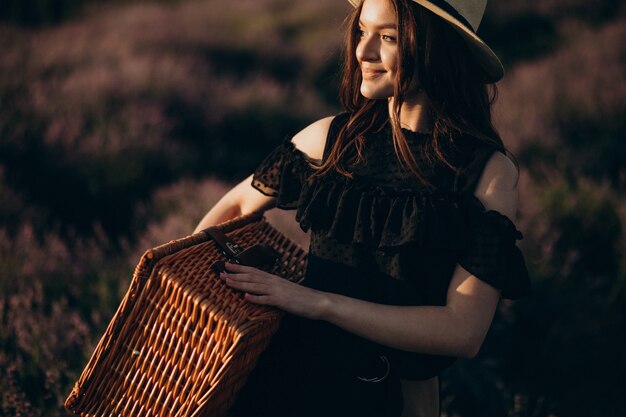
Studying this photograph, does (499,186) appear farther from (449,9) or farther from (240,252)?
(240,252)

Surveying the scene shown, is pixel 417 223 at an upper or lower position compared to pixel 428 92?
lower

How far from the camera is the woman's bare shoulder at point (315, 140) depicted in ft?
6.82

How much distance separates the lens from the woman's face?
A: 71.5 inches

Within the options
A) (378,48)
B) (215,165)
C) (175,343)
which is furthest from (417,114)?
(215,165)

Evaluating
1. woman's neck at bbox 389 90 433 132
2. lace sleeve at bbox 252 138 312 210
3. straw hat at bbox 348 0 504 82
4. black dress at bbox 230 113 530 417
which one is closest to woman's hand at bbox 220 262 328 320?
black dress at bbox 230 113 530 417

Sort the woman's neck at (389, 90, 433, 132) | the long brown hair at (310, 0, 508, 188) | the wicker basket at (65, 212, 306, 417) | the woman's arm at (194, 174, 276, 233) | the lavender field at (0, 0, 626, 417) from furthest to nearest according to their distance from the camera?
1. the lavender field at (0, 0, 626, 417)
2. the woman's arm at (194, 174, 276, 233)
3. the woman's neck at (389, 90, 433, 132)
4. the long brown hair at (310, 0, 508, 188)
5. the wicker basket at (65, 212, 306, 417)

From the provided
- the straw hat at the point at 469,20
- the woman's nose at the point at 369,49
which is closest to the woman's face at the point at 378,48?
the woman's nose at the point at 369,49

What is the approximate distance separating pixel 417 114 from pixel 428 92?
4.7 inches

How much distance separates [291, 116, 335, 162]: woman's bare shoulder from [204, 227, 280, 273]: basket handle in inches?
13.9

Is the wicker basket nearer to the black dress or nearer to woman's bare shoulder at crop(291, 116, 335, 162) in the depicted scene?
the black dress

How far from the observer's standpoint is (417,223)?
1758mm

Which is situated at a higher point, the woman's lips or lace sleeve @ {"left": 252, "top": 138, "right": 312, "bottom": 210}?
the woman's lips

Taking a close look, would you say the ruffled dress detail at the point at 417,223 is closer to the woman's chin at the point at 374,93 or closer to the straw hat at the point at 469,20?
the woman's chin at the point at 374,93

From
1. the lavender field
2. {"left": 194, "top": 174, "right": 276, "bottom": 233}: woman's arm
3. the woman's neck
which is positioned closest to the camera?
the woman's neck
